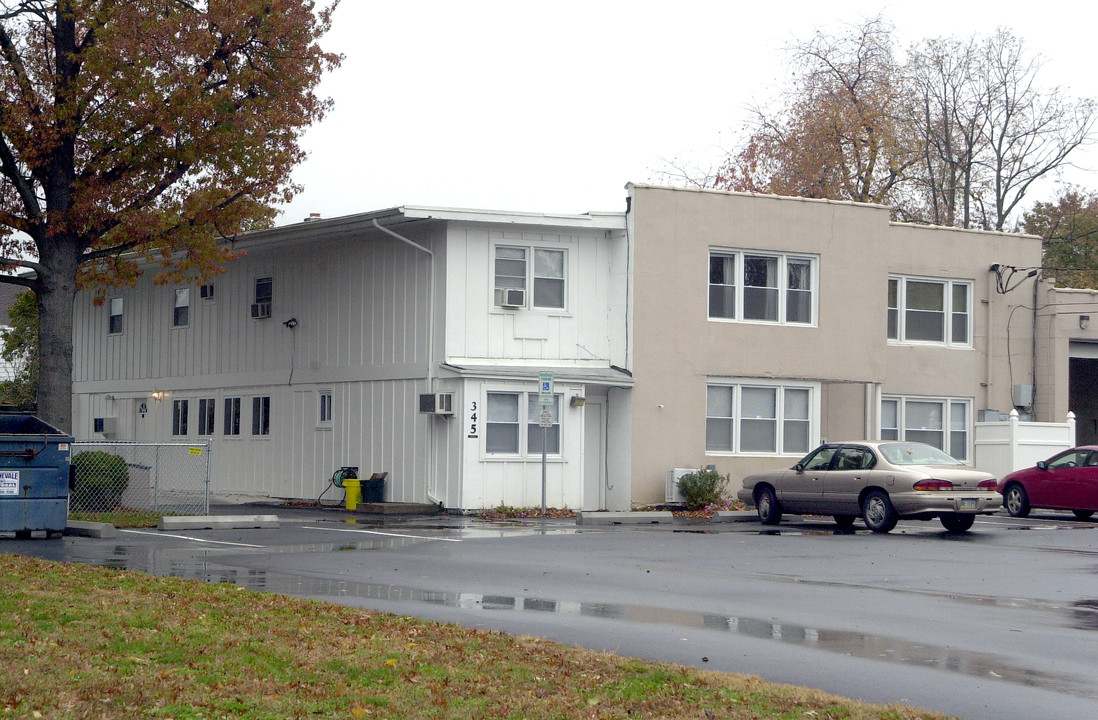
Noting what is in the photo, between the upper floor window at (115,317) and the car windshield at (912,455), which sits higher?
the upper floor window at (115,317)

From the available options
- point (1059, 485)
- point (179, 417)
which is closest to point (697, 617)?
point (1059, 485)

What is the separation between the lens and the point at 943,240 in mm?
31562

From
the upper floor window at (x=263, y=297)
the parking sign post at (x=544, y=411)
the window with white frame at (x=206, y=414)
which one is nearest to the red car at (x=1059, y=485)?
the parking sign post at (x=544, y=411)

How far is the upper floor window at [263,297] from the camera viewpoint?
101ft

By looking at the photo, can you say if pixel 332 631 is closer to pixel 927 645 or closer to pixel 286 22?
pixel 927 645

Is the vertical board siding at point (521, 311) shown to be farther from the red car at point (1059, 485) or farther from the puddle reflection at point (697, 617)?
the puddle reflection at point (697, 617)

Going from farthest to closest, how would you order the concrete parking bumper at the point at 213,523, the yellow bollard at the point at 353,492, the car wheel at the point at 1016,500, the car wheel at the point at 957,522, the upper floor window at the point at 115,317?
1. the upper floor window at the point at 115,317
2. the car wheel at the point at 1016,500
3. the yellow bollard at the point at 353,492
4. the car wheel at the point at 957,522
5. the concrete parking bumper at the point at 213,523

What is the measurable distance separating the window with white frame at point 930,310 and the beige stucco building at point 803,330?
0.03m

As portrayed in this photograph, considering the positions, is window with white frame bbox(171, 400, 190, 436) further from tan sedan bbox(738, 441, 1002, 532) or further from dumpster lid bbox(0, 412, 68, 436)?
tan sedan bbox(738, 441, 1002, 532)

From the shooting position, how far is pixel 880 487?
21.6 metres

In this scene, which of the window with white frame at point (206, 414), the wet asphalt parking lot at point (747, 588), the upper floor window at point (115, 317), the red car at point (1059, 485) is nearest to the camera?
the wet asphalt parking lot at point (747, 588)

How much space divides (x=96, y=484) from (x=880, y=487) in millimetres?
13886

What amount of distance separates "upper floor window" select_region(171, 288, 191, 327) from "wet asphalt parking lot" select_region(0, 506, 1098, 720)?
12.3 m

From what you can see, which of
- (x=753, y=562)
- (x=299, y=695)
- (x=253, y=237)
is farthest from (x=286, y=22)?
(x=299, y=695)
